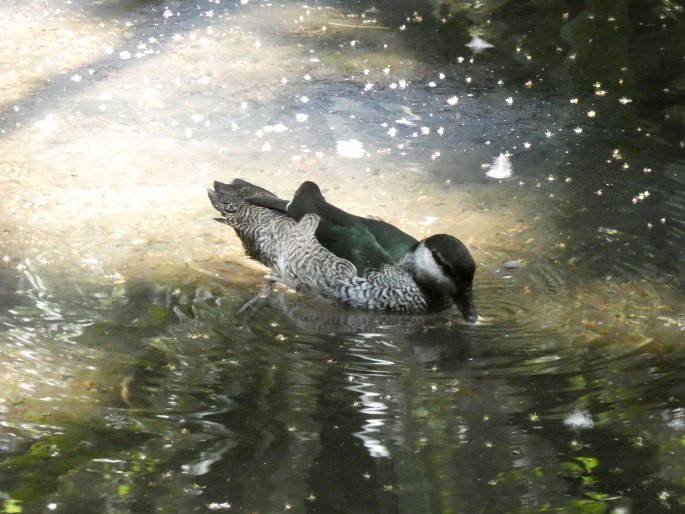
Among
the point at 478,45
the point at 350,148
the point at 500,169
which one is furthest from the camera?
the point at 478,45

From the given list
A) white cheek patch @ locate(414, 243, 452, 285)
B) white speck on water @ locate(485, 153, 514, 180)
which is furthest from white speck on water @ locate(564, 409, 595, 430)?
white speck on water @ locate(485, 153, 514, 180)

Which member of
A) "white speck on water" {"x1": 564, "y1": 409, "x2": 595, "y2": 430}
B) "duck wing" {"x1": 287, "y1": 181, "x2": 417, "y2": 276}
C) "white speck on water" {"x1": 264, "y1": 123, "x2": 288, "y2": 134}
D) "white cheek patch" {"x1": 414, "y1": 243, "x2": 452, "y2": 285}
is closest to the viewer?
"white speck on water" {"x1": 564, "y1": 409, "x2": 595, "y2": 430}

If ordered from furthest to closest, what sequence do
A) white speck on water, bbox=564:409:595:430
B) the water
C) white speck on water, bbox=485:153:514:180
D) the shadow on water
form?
1. white speck on water, bbox=485:153:514:180
2. white speck on water, bbox=564:409:595:430
3. the water
4. the shadow on water

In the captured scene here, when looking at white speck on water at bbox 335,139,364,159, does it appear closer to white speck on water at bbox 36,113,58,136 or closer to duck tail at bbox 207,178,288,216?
duck tail at bbox 207,178,288,216

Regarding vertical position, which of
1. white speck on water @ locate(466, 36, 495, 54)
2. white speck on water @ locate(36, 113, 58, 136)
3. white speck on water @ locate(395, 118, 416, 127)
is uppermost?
white speck on water @ locate(466, 36, 495, 54)

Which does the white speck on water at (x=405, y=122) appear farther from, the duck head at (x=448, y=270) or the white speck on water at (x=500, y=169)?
the duck head at (x=448, y=270)

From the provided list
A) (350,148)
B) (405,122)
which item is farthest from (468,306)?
(405,122)

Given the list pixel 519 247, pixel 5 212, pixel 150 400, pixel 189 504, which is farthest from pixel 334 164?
pixel 189 504

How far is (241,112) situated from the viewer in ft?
31.3

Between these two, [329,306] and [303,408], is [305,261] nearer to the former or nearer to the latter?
[329,306]

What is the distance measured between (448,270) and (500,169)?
2249 millimetres

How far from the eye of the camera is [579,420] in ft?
17.7

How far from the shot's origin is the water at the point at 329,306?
5.00 m

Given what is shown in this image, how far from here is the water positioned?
5.00m
